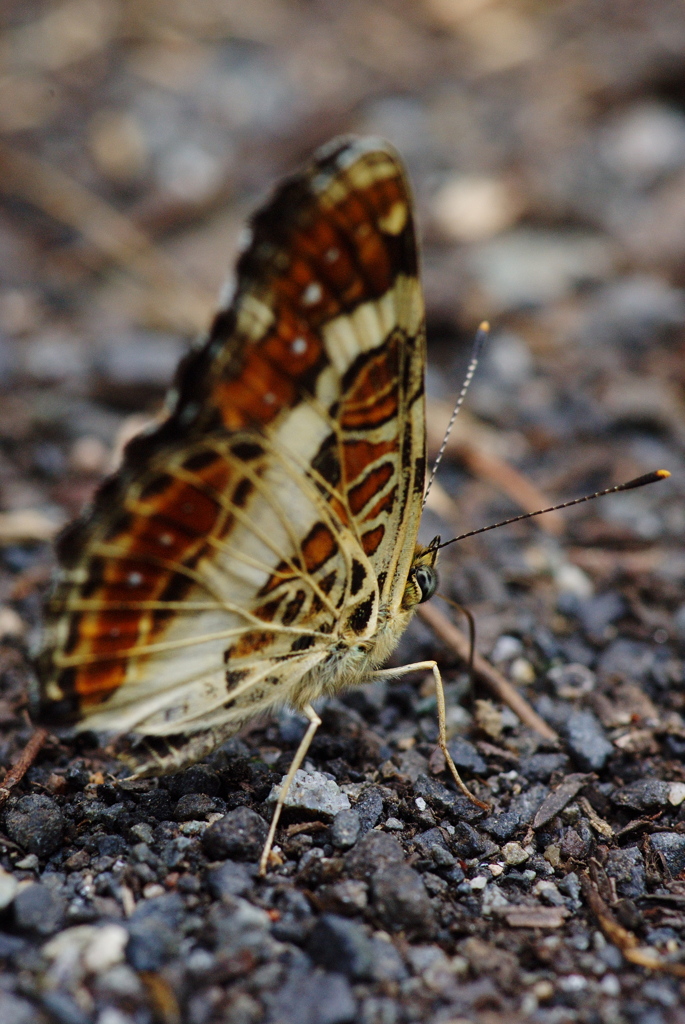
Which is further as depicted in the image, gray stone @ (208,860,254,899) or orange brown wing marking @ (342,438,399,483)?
orange brown wing marking @ (342,438,399,483)

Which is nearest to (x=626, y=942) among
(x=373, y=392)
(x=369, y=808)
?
(x=369, y=808)

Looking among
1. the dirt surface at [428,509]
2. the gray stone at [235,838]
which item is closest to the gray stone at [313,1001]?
the dirt surface at [428,509]

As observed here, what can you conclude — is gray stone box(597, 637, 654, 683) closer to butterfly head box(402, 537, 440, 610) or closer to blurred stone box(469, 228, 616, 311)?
butterfly head box(402, 537, 440, 610)

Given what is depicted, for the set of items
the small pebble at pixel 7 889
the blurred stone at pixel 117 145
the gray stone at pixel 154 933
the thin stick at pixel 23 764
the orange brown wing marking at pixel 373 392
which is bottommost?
the thin stick at pixel 23 764

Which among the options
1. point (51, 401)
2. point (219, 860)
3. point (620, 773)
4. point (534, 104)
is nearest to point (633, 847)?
point (620, 773)

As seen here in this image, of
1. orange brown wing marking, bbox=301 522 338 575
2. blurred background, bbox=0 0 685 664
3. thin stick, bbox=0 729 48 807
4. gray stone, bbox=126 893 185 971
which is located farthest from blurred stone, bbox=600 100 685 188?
gray stone, bbox=126 893 185 971

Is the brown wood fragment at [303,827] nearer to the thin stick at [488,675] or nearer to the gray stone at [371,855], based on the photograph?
the gray stone at [371,855]
